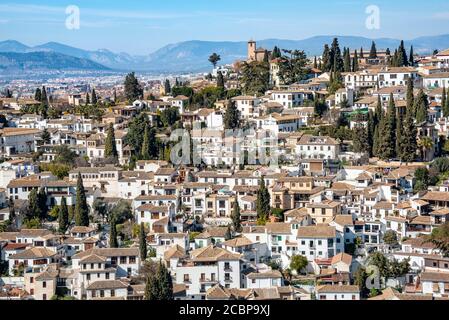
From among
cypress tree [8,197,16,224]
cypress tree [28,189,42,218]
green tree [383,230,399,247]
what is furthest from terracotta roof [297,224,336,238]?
cypress tree [8,197,16,224]

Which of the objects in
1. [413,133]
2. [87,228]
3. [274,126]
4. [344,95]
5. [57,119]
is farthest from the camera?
[57,119]

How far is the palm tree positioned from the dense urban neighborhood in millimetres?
25

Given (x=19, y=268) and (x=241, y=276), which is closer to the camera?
(x=241, y=276)

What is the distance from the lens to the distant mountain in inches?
557

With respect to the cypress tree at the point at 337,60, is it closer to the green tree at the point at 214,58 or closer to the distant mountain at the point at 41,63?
the green tree at the point at 214,58

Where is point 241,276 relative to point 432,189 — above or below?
→ below

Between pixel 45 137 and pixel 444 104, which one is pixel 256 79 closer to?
pixel 444 104
